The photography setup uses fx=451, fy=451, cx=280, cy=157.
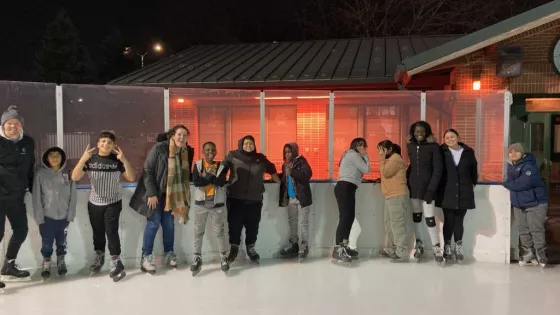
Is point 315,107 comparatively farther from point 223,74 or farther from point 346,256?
point 223,74

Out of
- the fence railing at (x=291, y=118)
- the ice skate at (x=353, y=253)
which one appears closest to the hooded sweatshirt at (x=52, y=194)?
the fence railing at (x=291, y=118)

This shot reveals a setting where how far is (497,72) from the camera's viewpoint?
242 inches

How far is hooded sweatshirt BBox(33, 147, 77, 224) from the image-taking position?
453 cm

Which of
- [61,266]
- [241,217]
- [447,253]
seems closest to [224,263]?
[241,217]

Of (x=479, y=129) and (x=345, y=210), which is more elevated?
(x=479, y=129)

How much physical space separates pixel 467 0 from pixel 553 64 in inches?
613

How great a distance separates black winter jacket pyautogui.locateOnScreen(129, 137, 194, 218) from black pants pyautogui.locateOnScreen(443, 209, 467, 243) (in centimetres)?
319

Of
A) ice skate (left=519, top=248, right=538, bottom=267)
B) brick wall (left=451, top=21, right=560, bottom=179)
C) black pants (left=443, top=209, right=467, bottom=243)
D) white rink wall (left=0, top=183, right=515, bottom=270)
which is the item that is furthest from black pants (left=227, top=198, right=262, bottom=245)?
ice skate (left=519, top=248, right=538, bottom=267)

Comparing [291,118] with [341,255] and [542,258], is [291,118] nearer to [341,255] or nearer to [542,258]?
[341,255]

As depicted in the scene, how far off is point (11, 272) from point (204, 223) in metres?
1.94

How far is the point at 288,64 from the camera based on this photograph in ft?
34.1

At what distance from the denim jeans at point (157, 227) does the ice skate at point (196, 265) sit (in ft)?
1.20

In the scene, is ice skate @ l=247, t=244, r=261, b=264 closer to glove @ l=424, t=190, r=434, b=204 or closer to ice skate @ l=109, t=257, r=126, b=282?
ice skate @ l=109, t=257, r=126, b=282

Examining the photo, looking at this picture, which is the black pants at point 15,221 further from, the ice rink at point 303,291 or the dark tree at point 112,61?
the dark tree at point 112,61
